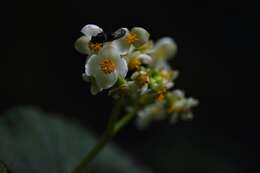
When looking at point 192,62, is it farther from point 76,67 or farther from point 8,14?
point 8,14

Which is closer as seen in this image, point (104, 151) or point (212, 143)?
point (104, 151)

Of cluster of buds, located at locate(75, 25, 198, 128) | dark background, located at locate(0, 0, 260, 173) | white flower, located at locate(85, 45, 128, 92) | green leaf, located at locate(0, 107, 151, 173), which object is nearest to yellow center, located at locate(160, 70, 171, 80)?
cluster of buds, located at locate(75, 25, 198, 128)

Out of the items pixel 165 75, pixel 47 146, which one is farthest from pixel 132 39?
pixel 47 146

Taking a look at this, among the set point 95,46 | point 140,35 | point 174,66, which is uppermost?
point 174,66

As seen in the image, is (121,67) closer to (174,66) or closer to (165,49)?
(165,49)

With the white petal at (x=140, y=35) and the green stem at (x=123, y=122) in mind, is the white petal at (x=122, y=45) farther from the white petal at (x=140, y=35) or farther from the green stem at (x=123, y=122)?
the green stem at (x=123, y=122)

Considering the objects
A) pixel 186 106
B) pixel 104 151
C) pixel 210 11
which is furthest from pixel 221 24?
pixel 186 106

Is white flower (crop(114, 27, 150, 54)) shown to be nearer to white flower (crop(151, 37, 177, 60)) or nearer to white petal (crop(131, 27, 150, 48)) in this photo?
white petal (crop(131, 27, 150, 48))
